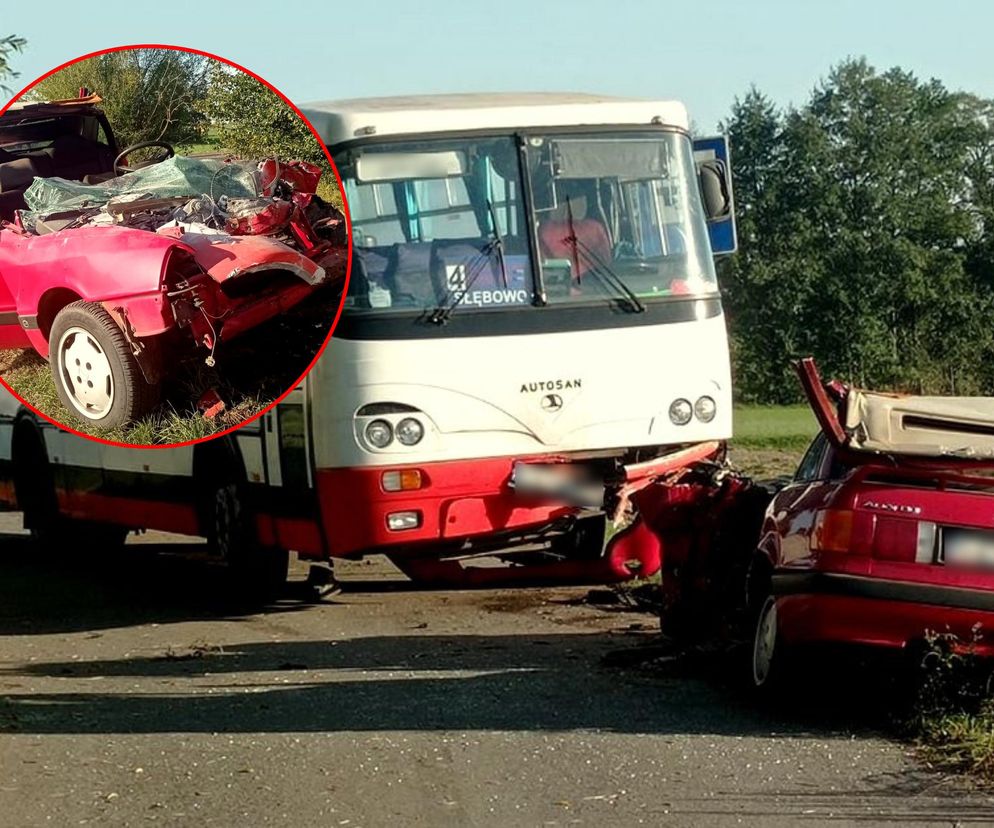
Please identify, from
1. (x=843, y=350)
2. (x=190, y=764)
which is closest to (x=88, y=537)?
(x=190, y=764)

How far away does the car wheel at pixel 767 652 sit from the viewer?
8594 millimetres

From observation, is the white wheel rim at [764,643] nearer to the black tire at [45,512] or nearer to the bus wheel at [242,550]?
the bus wheel at [242,550]

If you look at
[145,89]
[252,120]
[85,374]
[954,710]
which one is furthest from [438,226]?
[85,374]

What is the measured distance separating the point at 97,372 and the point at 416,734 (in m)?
3.30

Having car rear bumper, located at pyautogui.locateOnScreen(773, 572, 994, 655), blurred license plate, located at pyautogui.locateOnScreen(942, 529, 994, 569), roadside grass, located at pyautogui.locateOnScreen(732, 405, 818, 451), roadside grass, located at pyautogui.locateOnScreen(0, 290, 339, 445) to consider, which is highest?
roadside grass, located at pyautogui.locateOnScreen(0, 290, 339, 445)

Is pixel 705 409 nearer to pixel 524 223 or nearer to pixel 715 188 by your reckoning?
pixel 715 188

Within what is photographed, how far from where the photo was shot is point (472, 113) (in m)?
12.1

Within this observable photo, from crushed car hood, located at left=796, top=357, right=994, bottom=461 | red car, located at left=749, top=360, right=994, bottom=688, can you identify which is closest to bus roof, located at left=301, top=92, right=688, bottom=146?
crushed car hood, located at left=796, top=357, right=994, bottom=461

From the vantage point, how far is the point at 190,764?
768 centimetres

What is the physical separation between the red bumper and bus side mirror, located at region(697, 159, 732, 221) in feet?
7.34

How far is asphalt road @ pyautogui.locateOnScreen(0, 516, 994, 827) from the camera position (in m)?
6.84

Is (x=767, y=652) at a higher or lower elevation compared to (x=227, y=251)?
lower

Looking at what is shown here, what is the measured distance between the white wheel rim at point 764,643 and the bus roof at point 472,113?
13.9ft

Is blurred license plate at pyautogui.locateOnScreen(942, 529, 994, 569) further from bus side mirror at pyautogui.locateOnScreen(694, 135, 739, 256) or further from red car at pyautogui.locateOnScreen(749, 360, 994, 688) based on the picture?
bus side mirror at pyautogui.locateOnScreen(694, 135, 739, 256)
